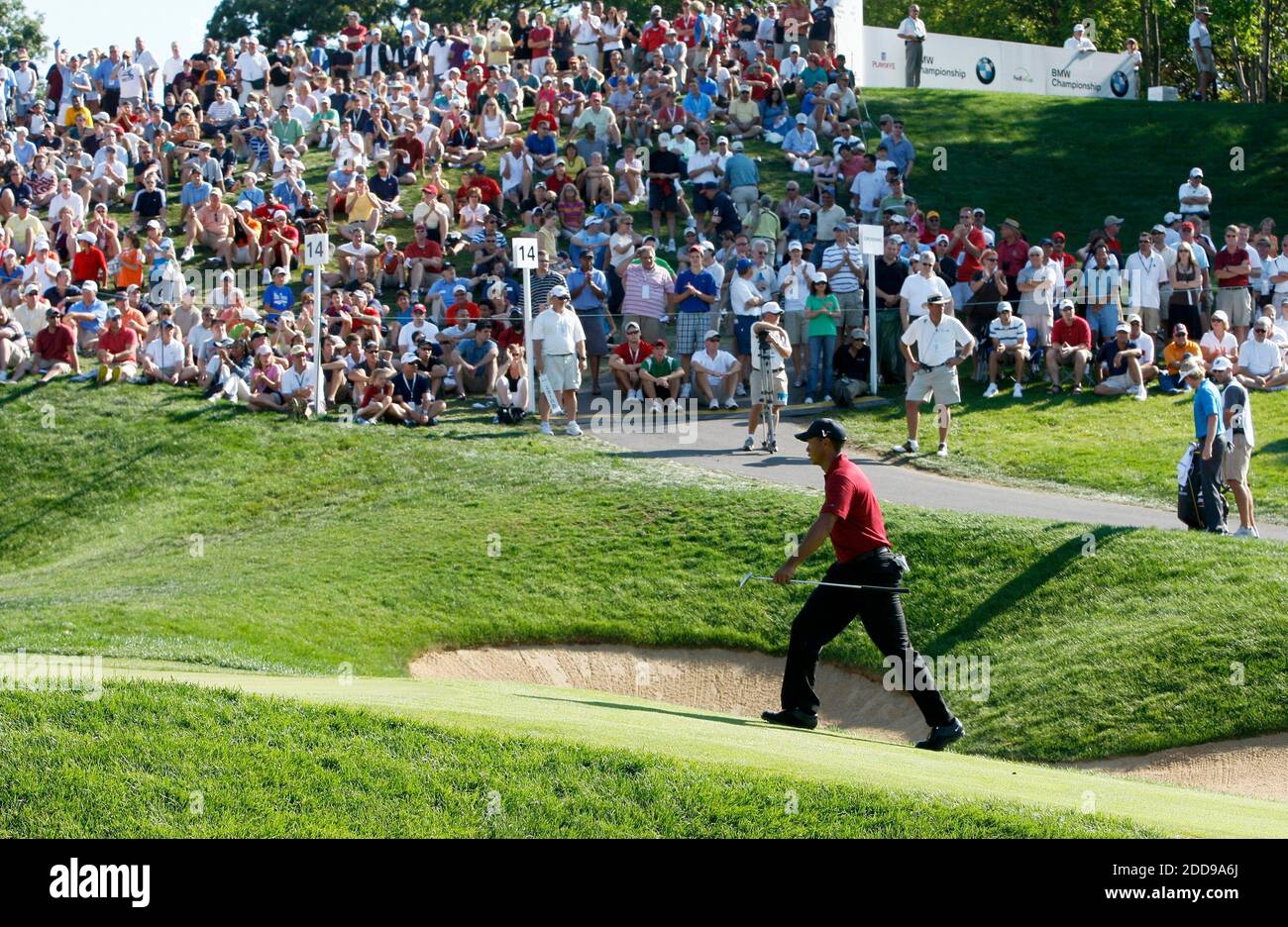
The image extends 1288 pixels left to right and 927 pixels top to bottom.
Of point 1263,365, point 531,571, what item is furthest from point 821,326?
point 531,571

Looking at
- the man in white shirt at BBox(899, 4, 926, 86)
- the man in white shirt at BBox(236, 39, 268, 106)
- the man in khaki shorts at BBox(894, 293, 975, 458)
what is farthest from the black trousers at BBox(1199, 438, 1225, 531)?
the man in white shirt at BBox(236, 39, 268, 106)

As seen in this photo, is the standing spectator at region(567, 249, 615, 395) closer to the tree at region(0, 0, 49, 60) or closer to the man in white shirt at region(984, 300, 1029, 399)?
the man in white shirt at region(984, 300, 1029, 399)

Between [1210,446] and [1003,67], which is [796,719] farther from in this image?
[1003,67]

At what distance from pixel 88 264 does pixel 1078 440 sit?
58.4 feet

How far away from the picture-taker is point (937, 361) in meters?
22.4

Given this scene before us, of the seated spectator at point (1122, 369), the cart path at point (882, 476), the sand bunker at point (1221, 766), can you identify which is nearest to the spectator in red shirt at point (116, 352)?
the cart path at point (882, 476)

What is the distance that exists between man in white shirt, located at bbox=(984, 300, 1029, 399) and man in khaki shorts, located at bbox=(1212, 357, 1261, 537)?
7.79 metres

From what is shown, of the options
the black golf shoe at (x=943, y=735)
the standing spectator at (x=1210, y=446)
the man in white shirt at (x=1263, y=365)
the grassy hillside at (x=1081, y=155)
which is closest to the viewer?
the black golf shoe at (x=943, y=735)

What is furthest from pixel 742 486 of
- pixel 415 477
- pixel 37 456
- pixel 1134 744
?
pixel 37 456

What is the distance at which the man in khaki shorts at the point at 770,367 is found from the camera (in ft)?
73.7

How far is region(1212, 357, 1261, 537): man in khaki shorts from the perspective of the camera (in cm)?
1739

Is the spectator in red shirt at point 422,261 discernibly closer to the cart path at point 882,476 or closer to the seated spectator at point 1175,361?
the cart path at point 882,476
